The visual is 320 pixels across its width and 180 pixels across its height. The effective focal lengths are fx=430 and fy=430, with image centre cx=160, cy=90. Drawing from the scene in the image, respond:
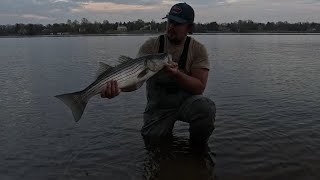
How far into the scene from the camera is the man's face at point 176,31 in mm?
6949

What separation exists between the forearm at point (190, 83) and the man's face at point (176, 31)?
29.3 inches

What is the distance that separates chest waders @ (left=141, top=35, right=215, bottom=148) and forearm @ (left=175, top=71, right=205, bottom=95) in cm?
17

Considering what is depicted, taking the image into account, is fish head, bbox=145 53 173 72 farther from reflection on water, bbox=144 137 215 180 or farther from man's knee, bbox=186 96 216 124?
reflection on water, bbox=144 137 215 180

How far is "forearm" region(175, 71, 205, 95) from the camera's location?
6609 mm

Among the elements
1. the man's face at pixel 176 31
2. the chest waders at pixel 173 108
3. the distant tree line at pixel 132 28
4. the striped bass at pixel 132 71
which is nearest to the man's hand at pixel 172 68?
the striped bass at pixel 132 71

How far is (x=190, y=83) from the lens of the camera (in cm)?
684

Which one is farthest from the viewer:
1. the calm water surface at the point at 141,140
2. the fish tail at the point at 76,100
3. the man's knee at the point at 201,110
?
the man's knee at the point at 201,110

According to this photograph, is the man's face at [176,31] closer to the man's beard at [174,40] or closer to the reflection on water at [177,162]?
the man's beard at [174,40]

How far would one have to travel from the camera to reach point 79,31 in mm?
170875

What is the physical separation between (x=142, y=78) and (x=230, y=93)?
27.1 ft

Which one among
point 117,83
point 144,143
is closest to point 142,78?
point 117,83

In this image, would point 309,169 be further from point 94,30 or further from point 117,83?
point 94,30

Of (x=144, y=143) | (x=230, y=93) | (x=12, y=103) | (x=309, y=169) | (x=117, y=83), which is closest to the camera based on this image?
(x=117, y=83)

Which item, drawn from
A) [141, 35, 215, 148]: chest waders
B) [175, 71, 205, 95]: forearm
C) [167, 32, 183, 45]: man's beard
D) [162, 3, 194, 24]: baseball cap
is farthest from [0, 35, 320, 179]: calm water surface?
[162, 3, 194, 24]: baseball cap
